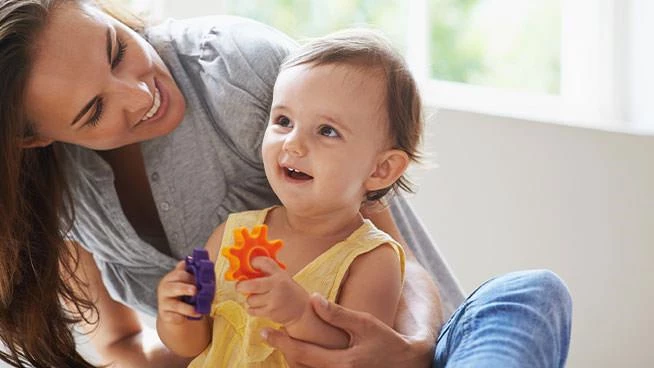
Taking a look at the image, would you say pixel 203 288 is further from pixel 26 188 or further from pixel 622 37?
pixel 622 37

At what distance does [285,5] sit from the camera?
264cm

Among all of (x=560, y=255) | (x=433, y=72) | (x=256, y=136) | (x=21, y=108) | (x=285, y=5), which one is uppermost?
(x=21, y=108)

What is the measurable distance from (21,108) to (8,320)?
34cm

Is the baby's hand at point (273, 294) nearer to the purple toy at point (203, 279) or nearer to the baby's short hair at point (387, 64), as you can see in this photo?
the purple toy at point (203, 279)

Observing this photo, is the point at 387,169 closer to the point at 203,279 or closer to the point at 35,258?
the point at 203,279

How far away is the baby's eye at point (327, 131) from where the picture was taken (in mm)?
1360

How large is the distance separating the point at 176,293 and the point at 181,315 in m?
0.08

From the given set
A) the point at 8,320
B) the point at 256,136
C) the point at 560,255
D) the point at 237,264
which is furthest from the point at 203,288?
the point at 560,255

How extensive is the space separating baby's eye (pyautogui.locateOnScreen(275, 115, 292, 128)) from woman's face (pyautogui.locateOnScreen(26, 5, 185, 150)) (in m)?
0.19

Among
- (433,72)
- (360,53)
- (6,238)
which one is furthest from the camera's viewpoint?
(433,72)

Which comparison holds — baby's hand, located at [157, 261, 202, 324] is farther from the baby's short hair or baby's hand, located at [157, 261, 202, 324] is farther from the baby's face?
the baby's short hair

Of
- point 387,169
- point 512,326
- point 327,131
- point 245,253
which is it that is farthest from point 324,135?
point 512,326

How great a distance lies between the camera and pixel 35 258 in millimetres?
1592

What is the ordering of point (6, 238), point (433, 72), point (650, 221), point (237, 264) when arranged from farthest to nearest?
point (433, 72) → point (650, 221) → point (6, 238) → point (237, 264)
